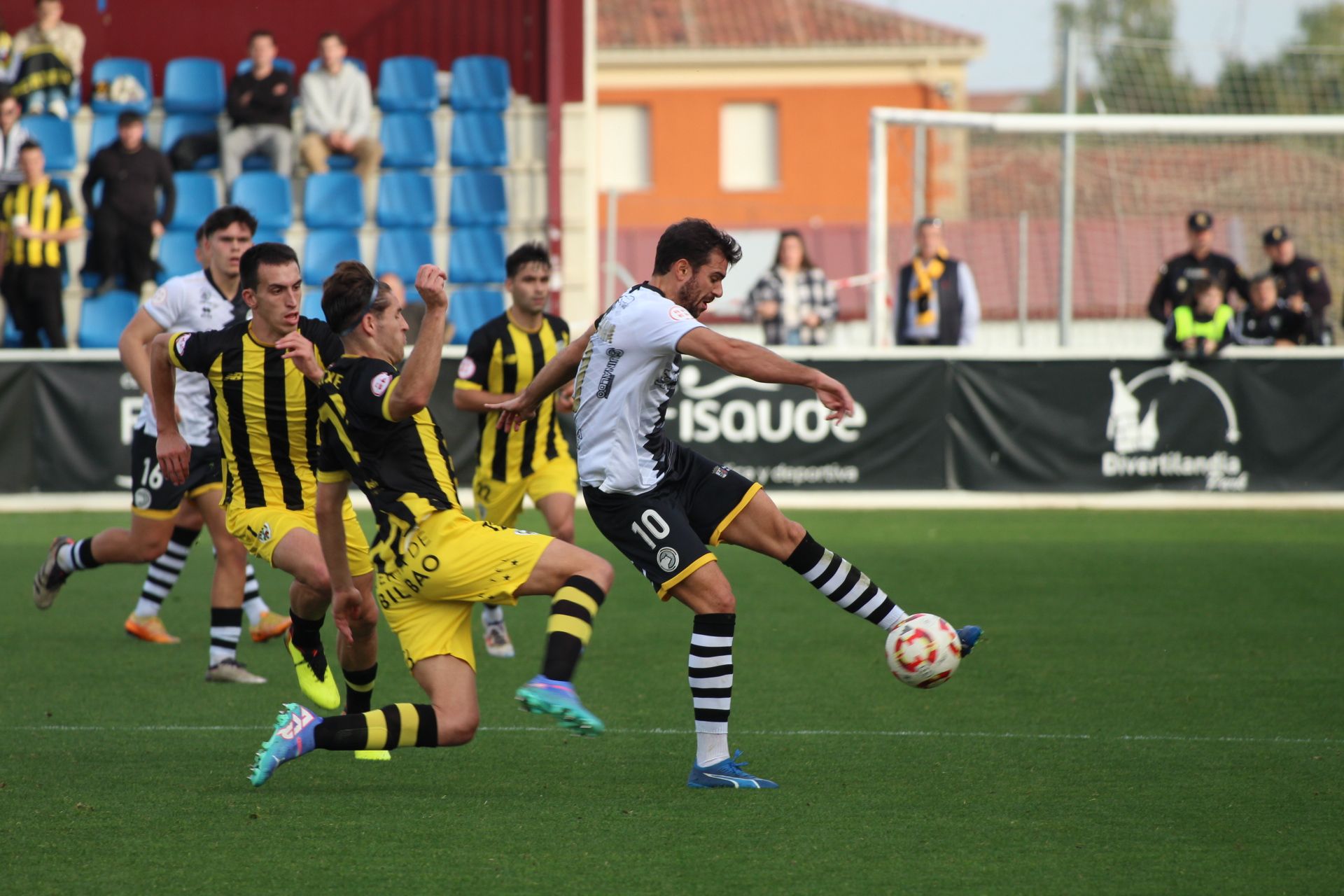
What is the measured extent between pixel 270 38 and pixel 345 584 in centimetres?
1358

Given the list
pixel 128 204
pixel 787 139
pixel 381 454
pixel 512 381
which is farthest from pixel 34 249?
pixel 787 139

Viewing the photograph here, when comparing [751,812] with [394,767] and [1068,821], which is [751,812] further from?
[394,767]

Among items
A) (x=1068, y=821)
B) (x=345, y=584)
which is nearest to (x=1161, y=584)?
(x=1068, y=821)

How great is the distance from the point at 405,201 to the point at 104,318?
3.66 m

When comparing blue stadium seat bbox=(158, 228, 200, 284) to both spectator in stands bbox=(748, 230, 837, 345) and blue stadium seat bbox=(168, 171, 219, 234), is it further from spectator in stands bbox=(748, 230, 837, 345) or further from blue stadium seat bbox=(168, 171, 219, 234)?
spectator in stands bbox=(748, 230, 837, 345)

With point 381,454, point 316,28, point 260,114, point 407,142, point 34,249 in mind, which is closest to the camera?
point 381,454

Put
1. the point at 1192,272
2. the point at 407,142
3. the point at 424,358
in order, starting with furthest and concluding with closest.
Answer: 1. the point at 407,142
2. the point at 1192,272
3. the point at 424,358

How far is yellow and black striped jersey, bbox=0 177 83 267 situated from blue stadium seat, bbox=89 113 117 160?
7.62 ft

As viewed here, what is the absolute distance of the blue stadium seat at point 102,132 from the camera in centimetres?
1858

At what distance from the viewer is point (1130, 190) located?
2633 centimetres

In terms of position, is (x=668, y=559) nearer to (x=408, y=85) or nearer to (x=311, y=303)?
(x=311, y=303)

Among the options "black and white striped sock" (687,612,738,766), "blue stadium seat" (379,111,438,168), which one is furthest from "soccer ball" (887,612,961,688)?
"blue stadium seat" (379,111,438,168)

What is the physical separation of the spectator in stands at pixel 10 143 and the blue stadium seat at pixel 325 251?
124 inches

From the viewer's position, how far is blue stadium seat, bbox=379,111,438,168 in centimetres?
1895
